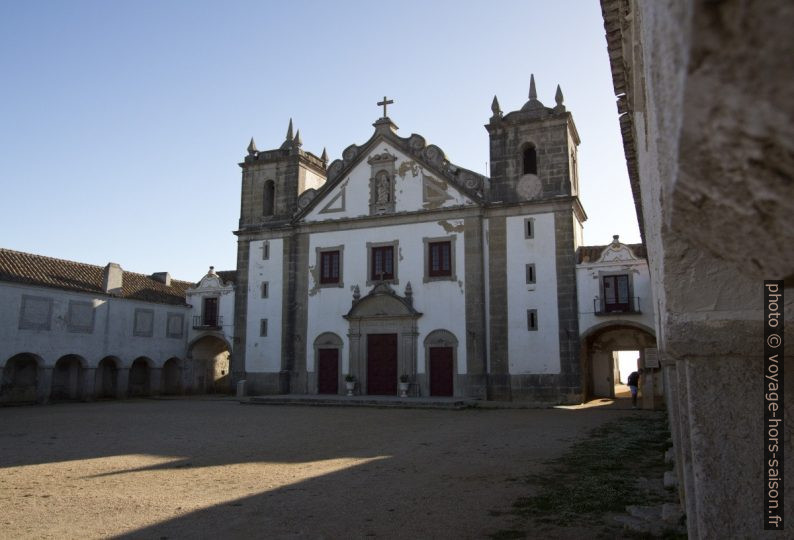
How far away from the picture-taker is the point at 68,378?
83.6 ft

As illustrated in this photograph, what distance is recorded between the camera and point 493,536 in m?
5.41

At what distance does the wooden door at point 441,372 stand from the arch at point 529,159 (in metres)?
7.45

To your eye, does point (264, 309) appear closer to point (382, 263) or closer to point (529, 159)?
point (382, 263)

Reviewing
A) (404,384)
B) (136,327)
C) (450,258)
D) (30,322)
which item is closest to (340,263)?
(450,258)

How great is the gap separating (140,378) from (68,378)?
366cm

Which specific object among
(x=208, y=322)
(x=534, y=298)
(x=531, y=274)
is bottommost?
(x=208, y=322)

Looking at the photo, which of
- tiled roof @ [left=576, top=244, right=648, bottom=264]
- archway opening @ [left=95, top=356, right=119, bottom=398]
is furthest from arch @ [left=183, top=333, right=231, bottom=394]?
tiled roof @ [left=576, top=244, right=648, bottom=264]

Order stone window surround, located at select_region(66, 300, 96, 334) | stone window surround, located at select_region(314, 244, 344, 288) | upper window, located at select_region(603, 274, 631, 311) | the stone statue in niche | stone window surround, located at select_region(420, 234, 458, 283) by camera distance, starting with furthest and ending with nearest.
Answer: stone window surround, located at select_region(314, 244, 344, 288) < the stone statue in niche < stone window surround, located at select_region(66, 300, 96, 334) < stone window surround, located at select_region(420, 234, 458, 283) < upper window, located at select_region(603, 274, 631, 311)

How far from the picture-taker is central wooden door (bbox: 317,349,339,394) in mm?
25016

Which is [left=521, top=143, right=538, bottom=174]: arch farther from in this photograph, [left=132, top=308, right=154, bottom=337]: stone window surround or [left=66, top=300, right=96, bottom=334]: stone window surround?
[left=66, top=300, right=96, bottom=334]: stone window surround

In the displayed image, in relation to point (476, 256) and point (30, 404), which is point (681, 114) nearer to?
point (476, 256)

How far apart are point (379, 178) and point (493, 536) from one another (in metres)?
21.1

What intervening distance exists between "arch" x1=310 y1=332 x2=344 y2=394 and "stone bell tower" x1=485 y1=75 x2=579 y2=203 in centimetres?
848

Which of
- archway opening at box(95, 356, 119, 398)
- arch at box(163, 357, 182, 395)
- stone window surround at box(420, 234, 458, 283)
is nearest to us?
stone window surround at box(420, 234, 458, 283)
